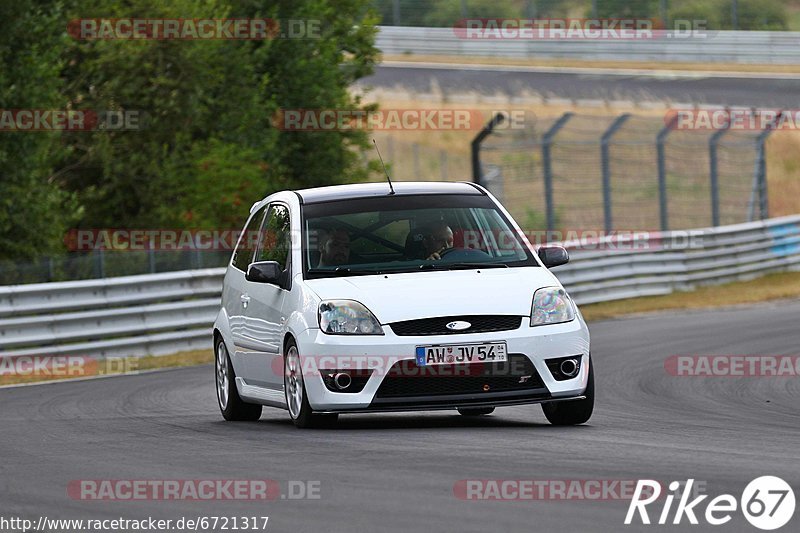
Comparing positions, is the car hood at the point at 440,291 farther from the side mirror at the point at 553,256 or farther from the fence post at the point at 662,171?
the fence post at the point at 662,171

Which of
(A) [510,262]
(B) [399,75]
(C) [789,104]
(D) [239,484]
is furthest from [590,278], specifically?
(B) [399,75]

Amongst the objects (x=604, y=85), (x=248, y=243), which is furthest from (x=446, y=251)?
(x=604, y=85)

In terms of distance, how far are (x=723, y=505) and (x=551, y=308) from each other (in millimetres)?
3411

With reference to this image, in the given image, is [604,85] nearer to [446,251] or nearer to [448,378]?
[446,251]

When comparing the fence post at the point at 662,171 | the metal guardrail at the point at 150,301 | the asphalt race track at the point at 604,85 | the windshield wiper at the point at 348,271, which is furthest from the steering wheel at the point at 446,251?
the asphalt race track at the point at 604,85

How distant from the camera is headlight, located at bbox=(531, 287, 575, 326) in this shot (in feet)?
31.7

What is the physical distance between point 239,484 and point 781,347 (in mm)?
10325

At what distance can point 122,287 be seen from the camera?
19766 mm

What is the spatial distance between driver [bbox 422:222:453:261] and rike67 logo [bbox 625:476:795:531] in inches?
143

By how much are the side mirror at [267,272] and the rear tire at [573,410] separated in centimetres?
184

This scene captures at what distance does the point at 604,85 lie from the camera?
46062 mm

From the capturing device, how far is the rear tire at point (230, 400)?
11.6 metres

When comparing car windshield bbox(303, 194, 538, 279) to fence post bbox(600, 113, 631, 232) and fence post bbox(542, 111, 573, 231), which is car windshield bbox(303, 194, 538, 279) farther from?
fence post bbox(600, 113, 631, 232)

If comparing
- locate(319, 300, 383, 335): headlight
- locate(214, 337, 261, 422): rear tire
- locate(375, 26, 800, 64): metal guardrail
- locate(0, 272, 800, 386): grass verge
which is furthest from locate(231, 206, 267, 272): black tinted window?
locate(375, 26, 800, 64): metal guardrail
